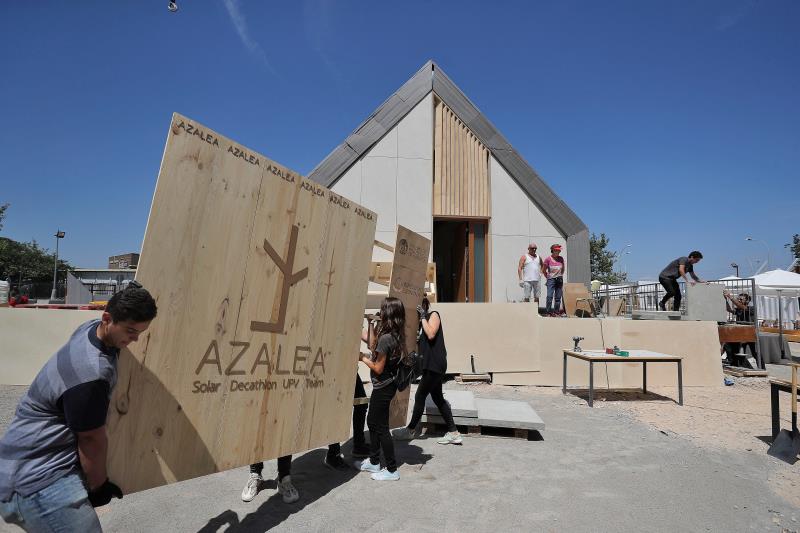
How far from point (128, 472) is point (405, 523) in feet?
7.44

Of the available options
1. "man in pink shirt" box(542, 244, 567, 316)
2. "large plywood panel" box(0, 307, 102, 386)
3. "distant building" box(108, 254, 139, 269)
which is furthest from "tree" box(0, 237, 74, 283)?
"man in pink shirt" box(542, 244, 567, 316)

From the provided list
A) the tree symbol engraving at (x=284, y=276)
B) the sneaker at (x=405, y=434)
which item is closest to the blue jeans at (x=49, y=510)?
the tree symbol engraving at (x=284, y=276)

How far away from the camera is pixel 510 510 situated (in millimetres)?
4160

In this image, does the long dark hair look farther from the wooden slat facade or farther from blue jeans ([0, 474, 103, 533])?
the wooden slat facade

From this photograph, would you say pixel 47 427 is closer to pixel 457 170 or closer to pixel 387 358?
pixel 387 358

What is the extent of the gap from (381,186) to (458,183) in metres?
2.61

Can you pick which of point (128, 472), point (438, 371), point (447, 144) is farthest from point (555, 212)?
point (128, 472)

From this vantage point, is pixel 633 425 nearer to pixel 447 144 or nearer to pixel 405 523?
pixel 405 523

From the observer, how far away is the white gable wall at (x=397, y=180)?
14.7 meters

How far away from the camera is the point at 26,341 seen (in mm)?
9992

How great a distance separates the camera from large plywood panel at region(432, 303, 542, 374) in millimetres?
10750

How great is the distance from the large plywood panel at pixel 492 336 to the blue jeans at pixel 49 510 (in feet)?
29.6

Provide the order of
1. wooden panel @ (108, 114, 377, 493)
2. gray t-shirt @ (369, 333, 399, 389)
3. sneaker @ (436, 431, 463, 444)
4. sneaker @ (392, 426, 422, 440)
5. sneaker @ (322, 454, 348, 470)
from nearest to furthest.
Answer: wooden panel @ (108, 114, 377, 493), gray t-shirt @ (369, 333, 399, 389), sneaker @ (322, 454, 348, 470), sneaker @ (436, 431, 463, 444), sneaker @ (392, 426, 422, 440)

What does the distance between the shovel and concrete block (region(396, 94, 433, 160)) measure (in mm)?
11316
